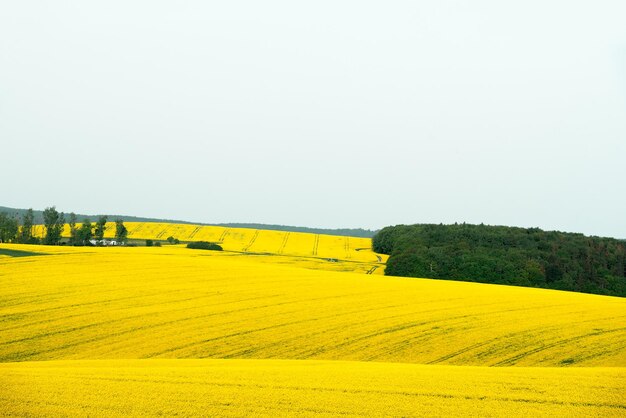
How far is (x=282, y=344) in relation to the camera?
17.1 meters

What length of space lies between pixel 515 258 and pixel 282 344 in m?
56.2

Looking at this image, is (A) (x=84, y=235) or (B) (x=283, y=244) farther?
(B) (x=283, y=244)

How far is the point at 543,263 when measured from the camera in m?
64.6

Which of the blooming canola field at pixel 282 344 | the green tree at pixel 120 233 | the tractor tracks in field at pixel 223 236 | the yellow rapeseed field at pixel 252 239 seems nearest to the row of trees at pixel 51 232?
the green tree at pixel 120 233

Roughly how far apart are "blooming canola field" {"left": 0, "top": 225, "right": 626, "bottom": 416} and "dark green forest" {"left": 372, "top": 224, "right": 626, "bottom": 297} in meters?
32.7

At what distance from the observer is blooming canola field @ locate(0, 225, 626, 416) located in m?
8.12

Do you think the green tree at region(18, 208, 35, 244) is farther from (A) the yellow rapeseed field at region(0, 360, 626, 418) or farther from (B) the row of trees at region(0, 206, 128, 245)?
(A) the yellow rapeseed field at region(0, 360, 626, 418)

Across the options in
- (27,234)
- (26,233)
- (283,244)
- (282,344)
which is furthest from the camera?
(26,233)

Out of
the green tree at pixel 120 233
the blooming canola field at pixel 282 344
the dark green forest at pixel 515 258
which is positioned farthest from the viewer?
the green tree at pixel 120 233

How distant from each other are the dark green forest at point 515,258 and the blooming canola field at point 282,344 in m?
32.7

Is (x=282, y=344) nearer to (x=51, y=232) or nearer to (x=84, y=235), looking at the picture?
(x=84, y=235)

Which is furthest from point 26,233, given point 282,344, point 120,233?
point 282,344

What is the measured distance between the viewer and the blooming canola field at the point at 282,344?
812 cm

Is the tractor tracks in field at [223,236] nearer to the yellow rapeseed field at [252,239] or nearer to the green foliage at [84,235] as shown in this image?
the yellow rapeseed field at [252,239]
